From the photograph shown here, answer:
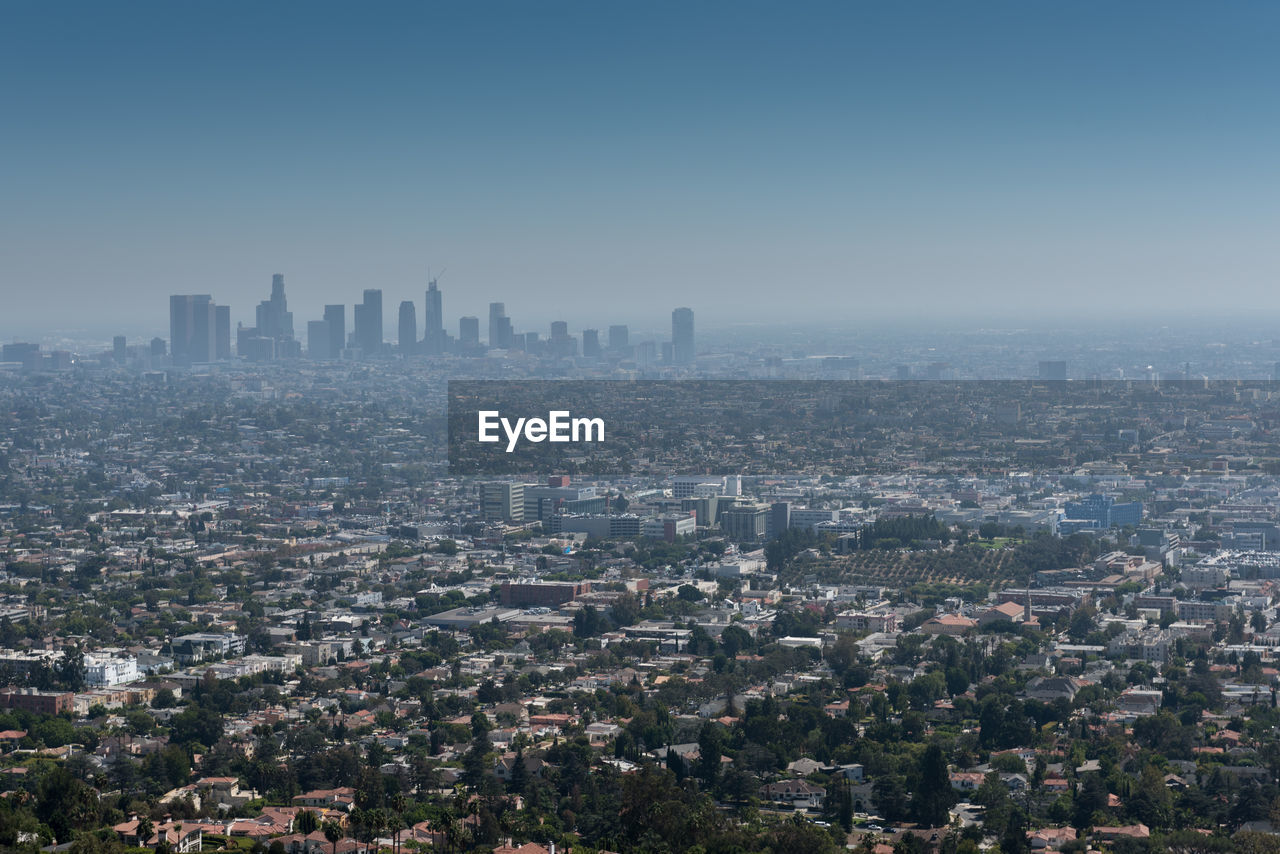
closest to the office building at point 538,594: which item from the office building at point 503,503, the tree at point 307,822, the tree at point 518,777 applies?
the office building at point 503,503

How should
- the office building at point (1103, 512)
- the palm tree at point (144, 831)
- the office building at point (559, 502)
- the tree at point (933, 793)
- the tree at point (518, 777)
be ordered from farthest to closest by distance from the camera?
the office building at point (559, 502)
the office building at point (1103, 512)
the tree at point (518, 777)
the tree at point (933, 793)
the palm tree at point (144, 831)

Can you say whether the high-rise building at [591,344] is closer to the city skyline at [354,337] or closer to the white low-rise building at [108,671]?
the city skyline at [354,337]

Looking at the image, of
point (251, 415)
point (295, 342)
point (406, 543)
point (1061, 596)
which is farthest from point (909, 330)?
point (1061, 596)

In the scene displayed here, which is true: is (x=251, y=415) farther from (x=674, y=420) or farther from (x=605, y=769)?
(x=605, y=769)

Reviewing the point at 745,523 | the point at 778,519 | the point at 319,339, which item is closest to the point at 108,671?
the point at 745,523
